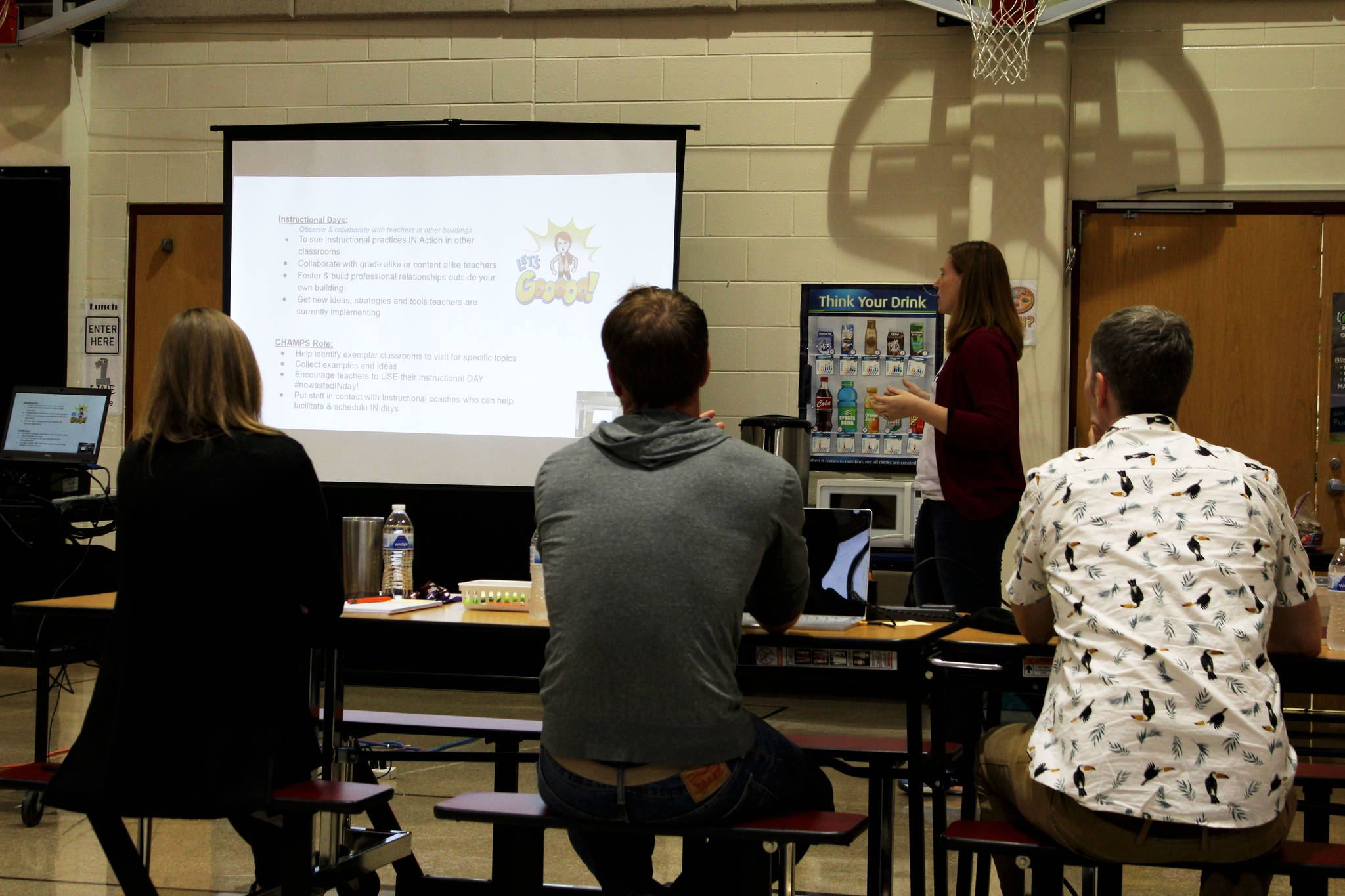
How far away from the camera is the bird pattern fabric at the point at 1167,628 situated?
156cm

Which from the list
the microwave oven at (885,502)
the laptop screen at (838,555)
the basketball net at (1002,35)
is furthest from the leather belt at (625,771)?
the basketball net at (1002,35)

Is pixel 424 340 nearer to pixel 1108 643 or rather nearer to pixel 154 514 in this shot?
pixel 154 514

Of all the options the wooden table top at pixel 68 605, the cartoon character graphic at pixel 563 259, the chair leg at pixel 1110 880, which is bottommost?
the chair leg at pixel 1110 880

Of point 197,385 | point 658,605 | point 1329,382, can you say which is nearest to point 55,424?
point 197,385

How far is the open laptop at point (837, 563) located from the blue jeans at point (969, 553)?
3.46 feet

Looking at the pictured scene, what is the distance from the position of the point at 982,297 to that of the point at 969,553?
29.4 inches

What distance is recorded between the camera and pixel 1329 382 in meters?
4.66

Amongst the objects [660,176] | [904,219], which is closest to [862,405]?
[904,219]

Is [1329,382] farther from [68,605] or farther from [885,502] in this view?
[68,605]

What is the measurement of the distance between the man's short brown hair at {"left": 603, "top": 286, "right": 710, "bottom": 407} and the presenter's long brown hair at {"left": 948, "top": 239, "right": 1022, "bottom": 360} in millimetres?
1788

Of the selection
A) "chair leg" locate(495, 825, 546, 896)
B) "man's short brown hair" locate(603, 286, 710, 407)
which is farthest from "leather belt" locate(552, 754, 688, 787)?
"man's short brown hair" locate(603, 286, 710, 407)

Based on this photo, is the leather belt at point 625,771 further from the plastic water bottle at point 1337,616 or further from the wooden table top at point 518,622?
the plastic water bottle at point 1337,616

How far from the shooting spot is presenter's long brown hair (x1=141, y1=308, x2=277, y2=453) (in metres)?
1.90

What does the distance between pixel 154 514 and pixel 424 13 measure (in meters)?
3.96
